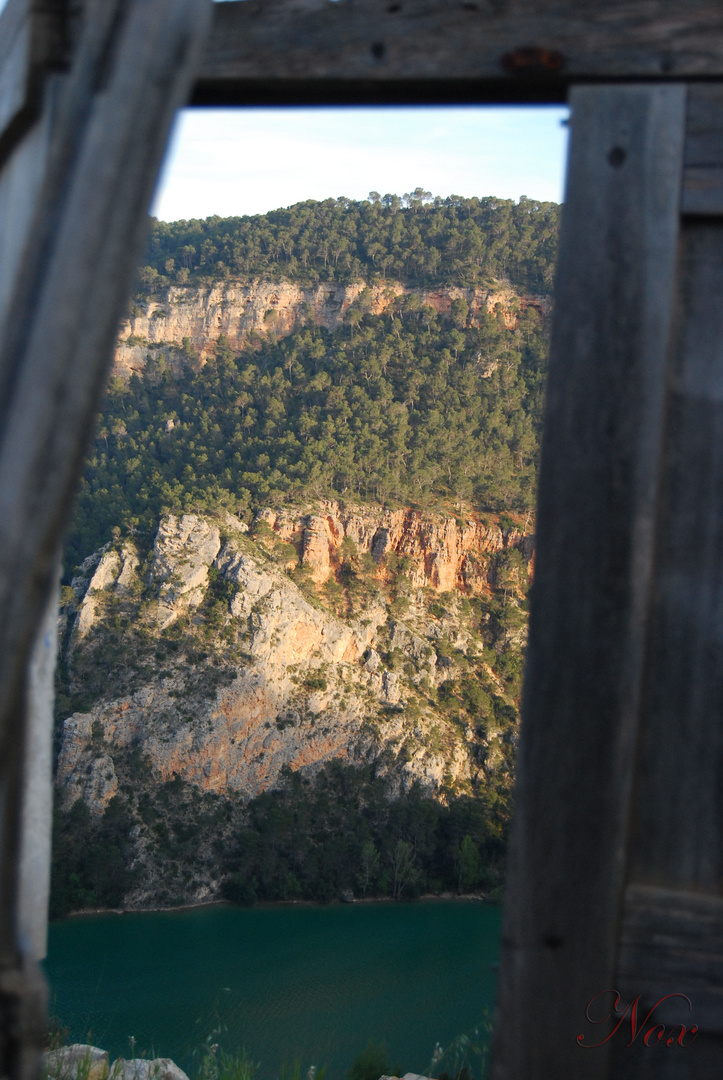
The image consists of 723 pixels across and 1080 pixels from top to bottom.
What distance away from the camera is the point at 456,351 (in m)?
36.7

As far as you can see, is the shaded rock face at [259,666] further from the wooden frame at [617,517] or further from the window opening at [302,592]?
the wooden frame at [617,517]

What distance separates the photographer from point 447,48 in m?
0.87

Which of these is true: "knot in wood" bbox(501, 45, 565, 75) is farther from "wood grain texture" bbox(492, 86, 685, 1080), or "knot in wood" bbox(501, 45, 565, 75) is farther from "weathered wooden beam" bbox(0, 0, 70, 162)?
"weathered wooden beam" bbox(0, 0, 70, 162)

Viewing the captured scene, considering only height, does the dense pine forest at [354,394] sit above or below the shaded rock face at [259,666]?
above

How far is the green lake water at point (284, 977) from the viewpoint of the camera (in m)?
15.4

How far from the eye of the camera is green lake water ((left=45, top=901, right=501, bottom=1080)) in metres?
15.4

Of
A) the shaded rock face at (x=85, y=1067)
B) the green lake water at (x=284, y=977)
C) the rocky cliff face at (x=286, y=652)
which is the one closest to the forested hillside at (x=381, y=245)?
the rocky cliff face at (x=286, y=652)

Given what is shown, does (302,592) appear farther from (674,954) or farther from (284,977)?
(674,954)

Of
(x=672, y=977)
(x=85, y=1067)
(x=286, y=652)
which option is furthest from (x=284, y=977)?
(x=672, y=977)

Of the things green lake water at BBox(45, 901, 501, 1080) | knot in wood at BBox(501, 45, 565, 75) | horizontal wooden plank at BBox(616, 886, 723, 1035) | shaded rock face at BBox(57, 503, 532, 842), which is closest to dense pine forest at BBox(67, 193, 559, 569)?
shaded rock face at BBox(57, 503, 532, 842)

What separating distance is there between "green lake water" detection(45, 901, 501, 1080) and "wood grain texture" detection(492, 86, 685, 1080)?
13.0 meters

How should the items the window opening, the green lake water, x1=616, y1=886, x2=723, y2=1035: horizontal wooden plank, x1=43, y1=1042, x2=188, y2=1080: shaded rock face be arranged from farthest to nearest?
the window opening
the green lake water
x1=43, y1=1042, x2=188, y2=1080: shaded rock face
x1=616, y1=886, x2=723, y2=1035: horizontal wooden plank

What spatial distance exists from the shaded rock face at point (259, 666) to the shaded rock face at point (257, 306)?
470 inches

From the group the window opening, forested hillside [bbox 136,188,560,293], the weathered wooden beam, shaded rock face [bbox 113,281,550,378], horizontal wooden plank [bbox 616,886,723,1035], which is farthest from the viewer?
forested hillside [bbox 136,188,560,293]
